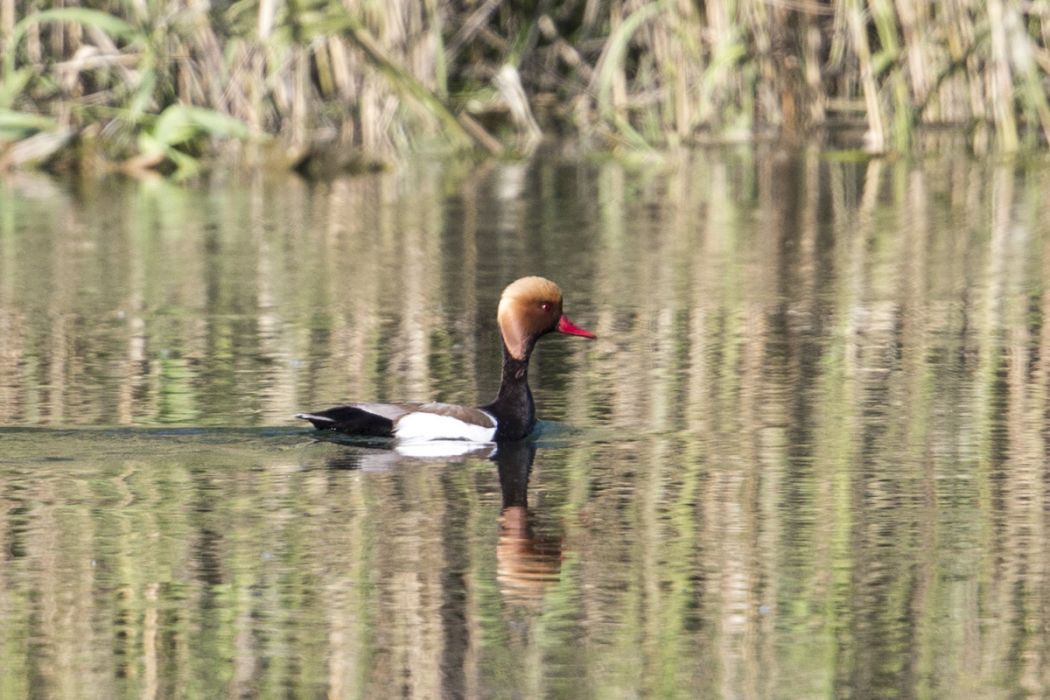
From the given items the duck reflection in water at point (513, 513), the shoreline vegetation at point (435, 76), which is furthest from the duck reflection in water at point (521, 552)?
the shoreline vegetation at point (435, 76)

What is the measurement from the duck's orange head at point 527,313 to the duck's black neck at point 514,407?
2.8 inches

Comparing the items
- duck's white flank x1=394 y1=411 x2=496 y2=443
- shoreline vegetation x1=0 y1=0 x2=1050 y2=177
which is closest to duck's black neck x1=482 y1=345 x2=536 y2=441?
duck's white flank x1=394 y1=411 x2=496 y2=443

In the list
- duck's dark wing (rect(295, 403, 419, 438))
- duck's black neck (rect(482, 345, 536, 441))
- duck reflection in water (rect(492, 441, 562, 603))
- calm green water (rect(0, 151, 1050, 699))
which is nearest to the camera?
calm green water (rect(0, 151, 1050, 699))

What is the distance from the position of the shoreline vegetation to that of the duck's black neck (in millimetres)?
7345

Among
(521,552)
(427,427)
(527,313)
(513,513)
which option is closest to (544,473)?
(427,427)

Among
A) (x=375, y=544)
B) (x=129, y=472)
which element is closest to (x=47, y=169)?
(x=129, y=472)

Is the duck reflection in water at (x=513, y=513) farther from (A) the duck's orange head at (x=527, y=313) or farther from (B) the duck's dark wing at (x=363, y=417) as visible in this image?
(A) the duck's orange head at (x=527, y=313)

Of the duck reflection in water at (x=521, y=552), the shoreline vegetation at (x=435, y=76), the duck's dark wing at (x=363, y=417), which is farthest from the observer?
the shoreline vegetation at (x=435, y=76)

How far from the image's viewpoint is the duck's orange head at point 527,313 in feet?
20.9

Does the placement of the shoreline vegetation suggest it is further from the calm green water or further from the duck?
the duck

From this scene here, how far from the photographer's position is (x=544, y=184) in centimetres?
1398

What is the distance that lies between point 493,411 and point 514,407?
6 cm

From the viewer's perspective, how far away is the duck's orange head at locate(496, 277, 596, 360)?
637 cm

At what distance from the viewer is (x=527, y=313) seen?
6.42 m
